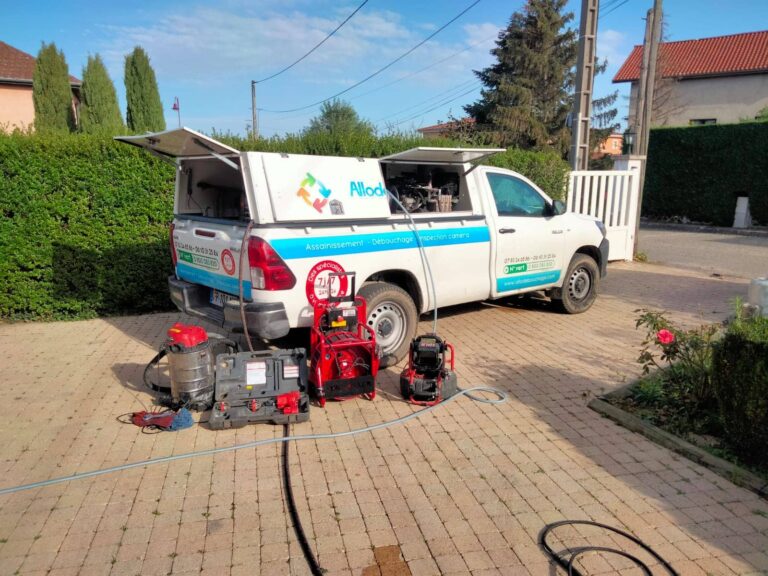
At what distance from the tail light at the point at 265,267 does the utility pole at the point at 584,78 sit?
874 cm

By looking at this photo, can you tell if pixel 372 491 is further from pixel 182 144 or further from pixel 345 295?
pixel 182 144

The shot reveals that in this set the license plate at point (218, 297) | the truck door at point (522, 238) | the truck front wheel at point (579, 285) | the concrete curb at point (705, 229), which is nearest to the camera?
the license plate at point (218, 297)

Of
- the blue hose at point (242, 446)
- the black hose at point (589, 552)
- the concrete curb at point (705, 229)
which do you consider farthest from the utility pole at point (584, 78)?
the concrete curb at point (705, 229)

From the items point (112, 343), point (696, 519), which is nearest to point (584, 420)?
point (696, 519)

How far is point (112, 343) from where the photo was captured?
22.0 feet

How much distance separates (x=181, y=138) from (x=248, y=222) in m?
1.01

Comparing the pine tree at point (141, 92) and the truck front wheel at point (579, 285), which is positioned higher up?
the pine tree at point (141, 92)

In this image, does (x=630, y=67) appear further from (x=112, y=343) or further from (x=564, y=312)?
(x=112, y=343)

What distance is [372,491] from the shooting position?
3568 mm

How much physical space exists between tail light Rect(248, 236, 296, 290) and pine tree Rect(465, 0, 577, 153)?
1009 inches

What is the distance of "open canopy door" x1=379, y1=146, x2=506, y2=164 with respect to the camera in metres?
5.73

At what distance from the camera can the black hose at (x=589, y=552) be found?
2.84 metres

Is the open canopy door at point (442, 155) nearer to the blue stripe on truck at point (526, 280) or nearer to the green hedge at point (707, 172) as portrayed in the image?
the blue stripe on truck at point (526, 280)

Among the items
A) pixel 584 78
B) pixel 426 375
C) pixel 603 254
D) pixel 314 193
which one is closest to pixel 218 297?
pixel 314 193
